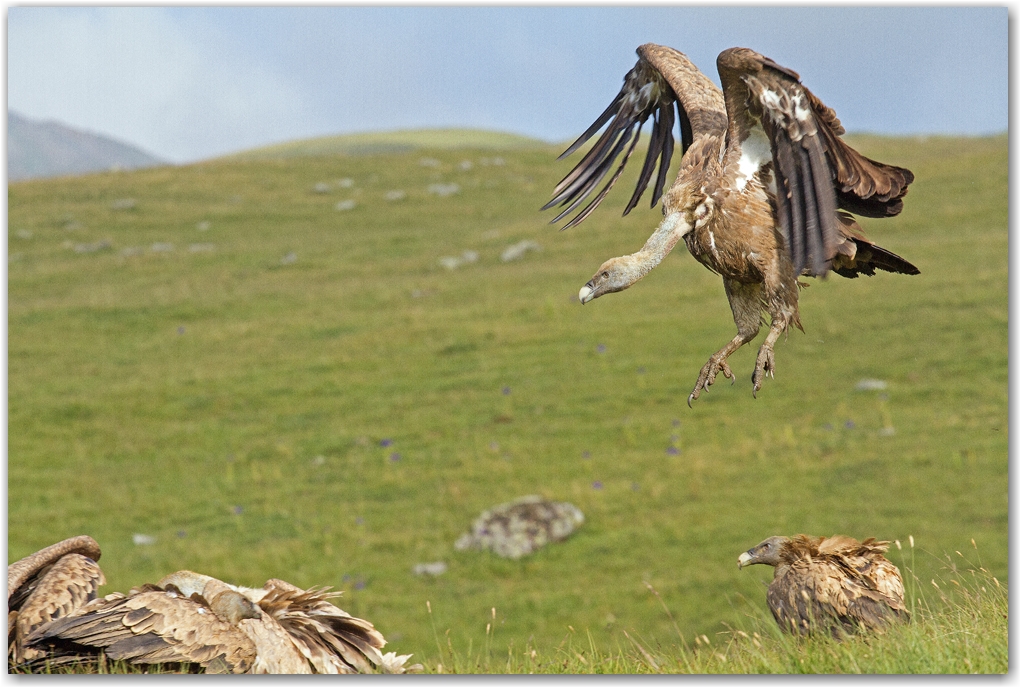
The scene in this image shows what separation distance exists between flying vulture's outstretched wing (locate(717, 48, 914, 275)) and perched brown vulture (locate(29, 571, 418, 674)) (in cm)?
298

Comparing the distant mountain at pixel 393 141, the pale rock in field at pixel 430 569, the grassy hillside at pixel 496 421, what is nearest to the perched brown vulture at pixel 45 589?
the grassy hillside at pixel 496 421

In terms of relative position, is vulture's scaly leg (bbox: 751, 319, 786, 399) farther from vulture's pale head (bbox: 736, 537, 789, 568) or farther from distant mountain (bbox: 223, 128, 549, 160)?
distant mountain (bbox: 223, 128, 549, 160)

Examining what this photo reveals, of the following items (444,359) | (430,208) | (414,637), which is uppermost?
(430,208)

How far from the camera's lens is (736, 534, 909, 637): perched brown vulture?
5.31m

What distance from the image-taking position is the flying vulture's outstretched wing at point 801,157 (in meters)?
4.77

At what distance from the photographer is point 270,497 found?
21875 millimetres

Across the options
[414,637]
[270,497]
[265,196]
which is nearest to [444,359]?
[270,497]

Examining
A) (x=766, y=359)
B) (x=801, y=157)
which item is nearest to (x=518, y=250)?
(x=801, y=157)

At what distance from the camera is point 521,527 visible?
64.4ft

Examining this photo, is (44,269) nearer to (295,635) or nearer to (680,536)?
(680,536)

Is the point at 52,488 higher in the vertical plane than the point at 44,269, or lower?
lower

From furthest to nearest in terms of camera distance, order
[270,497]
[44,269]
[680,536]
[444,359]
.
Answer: [44,269]
[444,359]
[270,497]
[680,536]

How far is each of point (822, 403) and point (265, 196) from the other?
1474 inches

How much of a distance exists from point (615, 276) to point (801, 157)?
3.54ft
